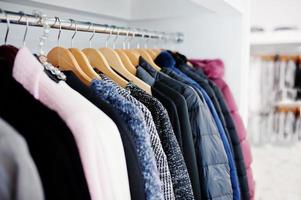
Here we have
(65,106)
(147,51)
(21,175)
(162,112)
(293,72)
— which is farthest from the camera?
(293,72)

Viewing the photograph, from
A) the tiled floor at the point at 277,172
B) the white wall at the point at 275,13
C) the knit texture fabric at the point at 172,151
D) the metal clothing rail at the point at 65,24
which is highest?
the white wall at the point at 275,13

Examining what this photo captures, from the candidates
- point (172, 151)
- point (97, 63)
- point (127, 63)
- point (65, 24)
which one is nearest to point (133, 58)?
point (127, 63)

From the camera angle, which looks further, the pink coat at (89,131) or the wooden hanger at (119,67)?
the wooden hanger at (119,67)

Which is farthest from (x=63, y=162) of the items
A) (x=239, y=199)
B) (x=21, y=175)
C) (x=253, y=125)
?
(x=253, y=125)

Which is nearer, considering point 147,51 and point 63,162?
point 63,162

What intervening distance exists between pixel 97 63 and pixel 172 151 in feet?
1.12

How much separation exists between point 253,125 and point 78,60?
1.51 m

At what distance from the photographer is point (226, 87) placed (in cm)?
138

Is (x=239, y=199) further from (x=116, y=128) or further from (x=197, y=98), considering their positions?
(x=116, y=128)

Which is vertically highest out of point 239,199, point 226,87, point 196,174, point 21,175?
point 226,87

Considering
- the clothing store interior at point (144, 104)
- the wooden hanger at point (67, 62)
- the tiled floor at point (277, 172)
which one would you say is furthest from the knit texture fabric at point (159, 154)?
the tiled floor at point (277, 172)

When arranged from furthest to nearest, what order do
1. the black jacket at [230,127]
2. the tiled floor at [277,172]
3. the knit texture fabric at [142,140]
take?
1. the tiled floor at [277,172]
2. the black jacket at [230,127]
3. the knit texture fabric at [142,140]

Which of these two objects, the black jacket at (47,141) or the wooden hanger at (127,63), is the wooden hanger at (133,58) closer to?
the wooden hanger at (127,63)

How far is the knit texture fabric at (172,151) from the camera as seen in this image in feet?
2.68
